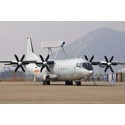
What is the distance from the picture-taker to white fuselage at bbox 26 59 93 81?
171 feet

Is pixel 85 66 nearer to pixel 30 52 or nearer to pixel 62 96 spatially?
pixel 30 52

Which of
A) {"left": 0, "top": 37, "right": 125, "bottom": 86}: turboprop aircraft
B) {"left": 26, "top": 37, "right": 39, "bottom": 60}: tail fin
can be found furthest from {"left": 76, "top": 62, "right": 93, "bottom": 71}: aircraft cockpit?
{"left": 26, "top": 37, "right": 39, "bottom": 60}: tail fin

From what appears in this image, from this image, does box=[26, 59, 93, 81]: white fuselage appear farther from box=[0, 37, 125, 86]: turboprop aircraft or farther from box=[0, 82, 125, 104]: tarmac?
box=[0, 82, 125, 104]: tarmac

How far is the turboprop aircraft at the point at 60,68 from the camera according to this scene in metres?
52.3

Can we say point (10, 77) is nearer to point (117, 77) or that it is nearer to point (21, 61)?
point (117, 77)

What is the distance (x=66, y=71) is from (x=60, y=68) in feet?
6.82

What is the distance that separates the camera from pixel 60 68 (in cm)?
5678

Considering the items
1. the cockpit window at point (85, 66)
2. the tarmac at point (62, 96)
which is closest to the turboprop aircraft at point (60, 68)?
the cockpit window at point (85, 66)

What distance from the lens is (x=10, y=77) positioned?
13762 centimetres

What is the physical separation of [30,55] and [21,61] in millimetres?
9797

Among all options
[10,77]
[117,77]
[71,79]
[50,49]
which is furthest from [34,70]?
[10,77]

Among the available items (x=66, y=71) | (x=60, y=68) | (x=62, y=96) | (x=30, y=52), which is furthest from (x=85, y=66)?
(x=62, y=96)

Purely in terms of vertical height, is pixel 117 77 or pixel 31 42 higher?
pixel 31 42

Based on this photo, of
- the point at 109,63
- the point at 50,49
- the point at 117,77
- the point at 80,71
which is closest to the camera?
the point at 80,71
